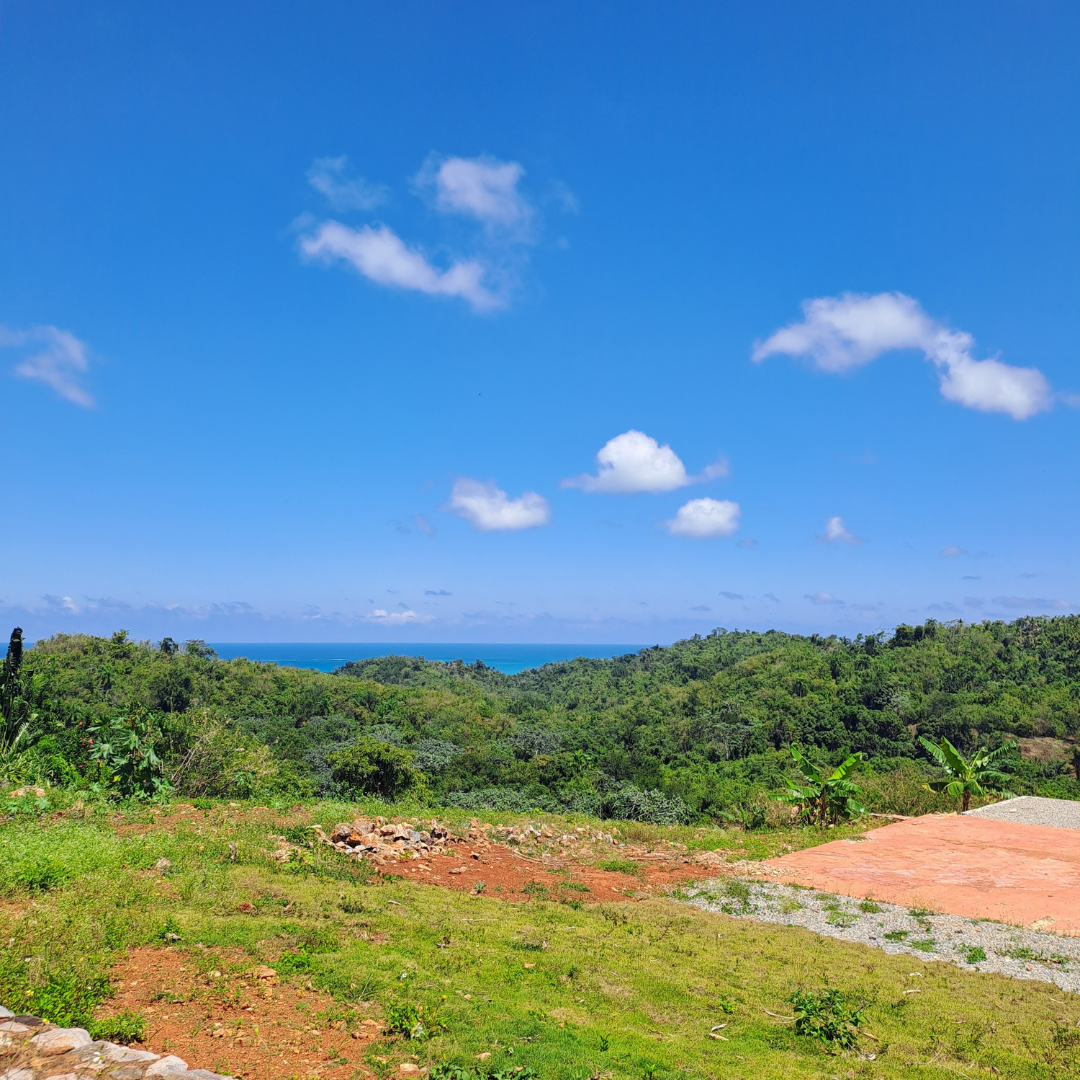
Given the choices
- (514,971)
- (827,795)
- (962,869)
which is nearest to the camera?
(514,971)

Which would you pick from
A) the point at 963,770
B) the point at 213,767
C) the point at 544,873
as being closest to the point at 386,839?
the point at 544,873

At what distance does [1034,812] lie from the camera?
2202 cm

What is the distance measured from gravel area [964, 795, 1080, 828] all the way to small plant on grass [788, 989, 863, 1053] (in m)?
17.5

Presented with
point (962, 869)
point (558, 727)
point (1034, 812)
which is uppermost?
point (962, 869)

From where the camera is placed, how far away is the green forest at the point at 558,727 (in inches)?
692

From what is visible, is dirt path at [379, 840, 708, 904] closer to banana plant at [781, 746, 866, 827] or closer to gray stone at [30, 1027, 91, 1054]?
banana plant at [781, 746, 866, 827]

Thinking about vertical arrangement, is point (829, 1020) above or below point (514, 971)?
above

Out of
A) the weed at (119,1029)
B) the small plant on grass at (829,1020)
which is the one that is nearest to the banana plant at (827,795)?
the small plant on grass at (829,1020)

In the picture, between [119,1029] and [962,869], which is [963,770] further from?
[119,1029]

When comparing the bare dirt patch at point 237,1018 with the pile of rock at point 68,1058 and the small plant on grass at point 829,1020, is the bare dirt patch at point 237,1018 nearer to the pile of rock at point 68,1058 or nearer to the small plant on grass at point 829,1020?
the pile of rock at point 68,1058

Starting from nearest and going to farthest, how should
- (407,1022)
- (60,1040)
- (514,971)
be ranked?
(60,1040) → (407,1022) → (514,971)

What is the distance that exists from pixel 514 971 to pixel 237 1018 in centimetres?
309

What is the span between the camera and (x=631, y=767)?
124 ft

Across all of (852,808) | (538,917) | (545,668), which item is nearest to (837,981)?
(538,917)
